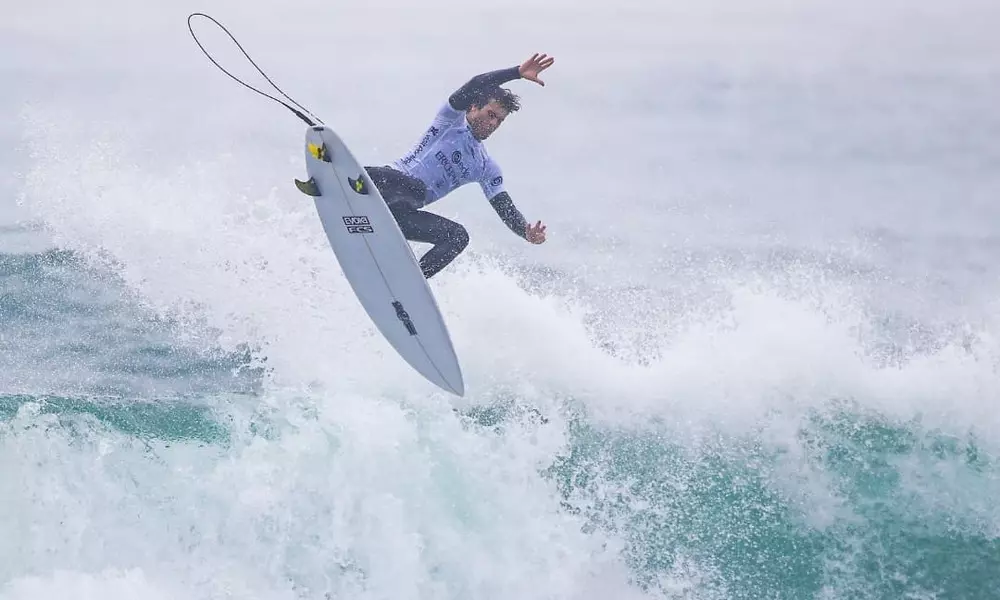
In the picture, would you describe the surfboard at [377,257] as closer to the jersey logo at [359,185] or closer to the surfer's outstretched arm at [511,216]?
the jersey logo at [359,185]

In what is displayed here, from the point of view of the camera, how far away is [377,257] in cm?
645

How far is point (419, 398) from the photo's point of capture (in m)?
7.64

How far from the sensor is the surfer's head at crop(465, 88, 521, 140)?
625 cm

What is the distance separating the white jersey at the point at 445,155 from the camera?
21.1 ft

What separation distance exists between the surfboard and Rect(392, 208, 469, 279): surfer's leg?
0.58 ft

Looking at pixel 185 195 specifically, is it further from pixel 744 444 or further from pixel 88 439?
pixel 744 444

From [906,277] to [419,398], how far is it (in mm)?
6912

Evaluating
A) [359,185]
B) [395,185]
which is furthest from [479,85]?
[359,185]

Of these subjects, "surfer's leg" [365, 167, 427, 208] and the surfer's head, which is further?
"surfer's leg" [365, 167, 427, 208]

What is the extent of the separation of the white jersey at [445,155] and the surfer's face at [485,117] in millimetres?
56

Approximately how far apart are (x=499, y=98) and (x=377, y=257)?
125 centimetres

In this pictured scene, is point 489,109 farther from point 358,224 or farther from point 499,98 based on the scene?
point 358,224

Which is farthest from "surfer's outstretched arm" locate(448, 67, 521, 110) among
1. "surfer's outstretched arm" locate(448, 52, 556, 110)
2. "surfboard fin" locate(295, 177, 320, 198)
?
"surfboard fin" locate(295, 177, 320, 198)

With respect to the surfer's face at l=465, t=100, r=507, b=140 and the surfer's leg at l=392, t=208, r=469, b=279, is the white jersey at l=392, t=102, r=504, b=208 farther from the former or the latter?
the surfer's leg at l=392, t=208, r=469, b=279
